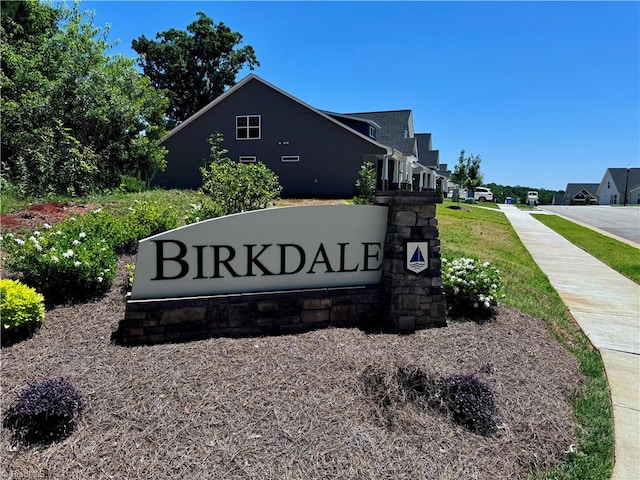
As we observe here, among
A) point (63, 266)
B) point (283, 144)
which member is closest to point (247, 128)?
point (283, 144)

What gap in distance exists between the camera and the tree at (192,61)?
1422 inches

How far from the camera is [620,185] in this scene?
63.9m

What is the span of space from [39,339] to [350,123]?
21.1 m

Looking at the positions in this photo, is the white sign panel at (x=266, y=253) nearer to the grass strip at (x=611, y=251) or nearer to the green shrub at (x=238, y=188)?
the green shrub at (x=238, y=188)

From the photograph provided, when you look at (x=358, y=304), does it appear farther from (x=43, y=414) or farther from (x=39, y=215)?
(x=39, y=215)

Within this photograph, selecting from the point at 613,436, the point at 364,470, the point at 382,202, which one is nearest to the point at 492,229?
the point at 382,202

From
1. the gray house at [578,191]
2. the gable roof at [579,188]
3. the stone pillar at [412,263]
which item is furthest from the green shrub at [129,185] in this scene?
the gable roof at [579,188]

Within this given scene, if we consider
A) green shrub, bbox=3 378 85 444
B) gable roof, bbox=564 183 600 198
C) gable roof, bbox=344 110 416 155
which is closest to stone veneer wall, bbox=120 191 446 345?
green shrub, bbox=3 378 85 444

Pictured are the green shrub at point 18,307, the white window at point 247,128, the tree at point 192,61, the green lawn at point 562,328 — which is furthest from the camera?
the tree at point 192,61

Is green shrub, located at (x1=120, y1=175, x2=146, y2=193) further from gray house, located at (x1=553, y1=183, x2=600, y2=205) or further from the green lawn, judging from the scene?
gray house, located at (x1=553, y1=183, x2=600, y2=205)

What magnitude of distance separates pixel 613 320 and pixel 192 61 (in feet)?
128

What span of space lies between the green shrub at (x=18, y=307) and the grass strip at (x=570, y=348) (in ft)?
14.4

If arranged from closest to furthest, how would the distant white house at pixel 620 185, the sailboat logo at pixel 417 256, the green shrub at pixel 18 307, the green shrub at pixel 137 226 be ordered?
1. the green shrub at pixel 18 307
2. the sailboat logo at pixel 417 256
3. the green shrub at pixel 137 226
4. the distant white house at pixel 620 185

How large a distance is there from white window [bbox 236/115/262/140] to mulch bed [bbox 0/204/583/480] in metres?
18.7
